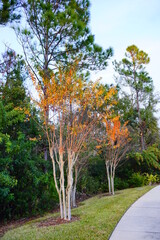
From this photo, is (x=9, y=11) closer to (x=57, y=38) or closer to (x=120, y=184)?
(x=57, y=38)

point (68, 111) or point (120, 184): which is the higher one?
point (68, 111)

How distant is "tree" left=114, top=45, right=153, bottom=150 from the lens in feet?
50.3

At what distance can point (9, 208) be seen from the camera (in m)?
6.95

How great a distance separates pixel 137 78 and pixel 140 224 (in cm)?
1241

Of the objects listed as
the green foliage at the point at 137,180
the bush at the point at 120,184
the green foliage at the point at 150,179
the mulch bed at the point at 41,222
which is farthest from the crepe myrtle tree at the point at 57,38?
the green foliage at the point at 150,179

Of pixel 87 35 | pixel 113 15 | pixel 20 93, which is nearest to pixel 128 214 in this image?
pixel 20 93

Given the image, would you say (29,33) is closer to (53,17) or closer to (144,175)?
(53,17)

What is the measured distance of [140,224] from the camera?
14.4ft

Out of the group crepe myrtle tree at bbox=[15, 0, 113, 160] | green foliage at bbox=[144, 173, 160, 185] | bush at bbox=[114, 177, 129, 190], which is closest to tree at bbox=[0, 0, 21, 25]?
crepe myrtle tree at bbox=[15, 0, 113, 160]

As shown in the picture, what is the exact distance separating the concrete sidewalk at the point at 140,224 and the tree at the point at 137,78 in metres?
9.79

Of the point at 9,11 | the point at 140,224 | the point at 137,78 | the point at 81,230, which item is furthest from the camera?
the point at 137,78

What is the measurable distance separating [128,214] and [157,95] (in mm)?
11585

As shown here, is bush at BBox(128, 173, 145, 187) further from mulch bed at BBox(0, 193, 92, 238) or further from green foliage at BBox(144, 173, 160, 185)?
mulch bed at BBox(0, 193, 92, 238)

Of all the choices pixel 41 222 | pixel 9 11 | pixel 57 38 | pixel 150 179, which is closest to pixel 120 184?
pixel 150 179
